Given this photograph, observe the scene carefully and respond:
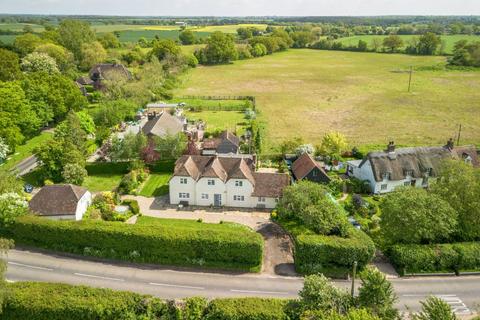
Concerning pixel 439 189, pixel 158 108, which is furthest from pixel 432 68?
pixel 439 189

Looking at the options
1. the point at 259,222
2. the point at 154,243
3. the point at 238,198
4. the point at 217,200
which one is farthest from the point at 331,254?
the point at 217,200

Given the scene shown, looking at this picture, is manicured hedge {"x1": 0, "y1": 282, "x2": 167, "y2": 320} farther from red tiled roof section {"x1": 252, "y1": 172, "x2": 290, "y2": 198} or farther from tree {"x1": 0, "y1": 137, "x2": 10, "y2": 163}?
tree {"x1": 0, "y1": 137, "x2": 10, "y2": 163}

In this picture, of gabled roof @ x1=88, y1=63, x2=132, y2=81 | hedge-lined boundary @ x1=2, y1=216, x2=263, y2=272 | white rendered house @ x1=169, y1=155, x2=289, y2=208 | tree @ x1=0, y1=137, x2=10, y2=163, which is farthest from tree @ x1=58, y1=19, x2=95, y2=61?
hedge-lined boundary @ x1=2, y1=216, x2=263, y2=272

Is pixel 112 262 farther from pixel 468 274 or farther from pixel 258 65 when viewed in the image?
pixel 258 65

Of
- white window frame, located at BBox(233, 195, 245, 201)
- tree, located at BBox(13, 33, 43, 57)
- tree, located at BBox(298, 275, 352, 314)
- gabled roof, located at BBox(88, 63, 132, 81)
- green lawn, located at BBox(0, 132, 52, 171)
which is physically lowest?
white window frame, located at BBox(233, 195, 245, 201)

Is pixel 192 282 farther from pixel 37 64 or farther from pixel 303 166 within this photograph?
pixel 37 64

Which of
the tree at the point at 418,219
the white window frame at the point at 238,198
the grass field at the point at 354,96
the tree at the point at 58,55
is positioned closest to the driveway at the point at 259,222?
the white window frame at the point at 238,198
